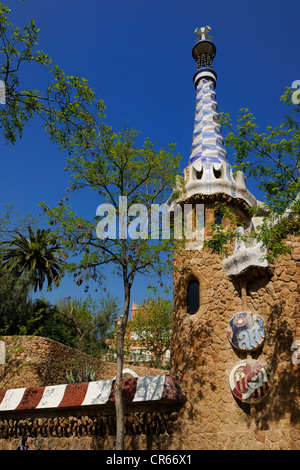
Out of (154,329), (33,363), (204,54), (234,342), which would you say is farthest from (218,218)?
(154,329)

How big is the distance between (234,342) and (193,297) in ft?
6.24

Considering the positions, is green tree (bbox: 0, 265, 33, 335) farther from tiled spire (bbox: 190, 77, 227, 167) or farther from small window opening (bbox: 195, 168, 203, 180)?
small window opening (bbox: 195, 168, 203, 180)

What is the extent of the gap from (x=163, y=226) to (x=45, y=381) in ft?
24.2

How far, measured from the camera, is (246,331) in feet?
28.6

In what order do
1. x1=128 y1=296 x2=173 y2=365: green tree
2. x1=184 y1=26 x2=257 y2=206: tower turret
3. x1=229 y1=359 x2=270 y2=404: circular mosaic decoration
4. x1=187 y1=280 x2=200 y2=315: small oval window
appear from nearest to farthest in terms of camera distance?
x1=229 y1=359 x2=270 y2=404: circular mosaic decoration < x1=187 y1=280 x2=200 y2=315: small oval window < x1=184 y1=26 x2=257 y2=206: tower turret < x1=128 y1=296 x2=173 y2=365: green tree

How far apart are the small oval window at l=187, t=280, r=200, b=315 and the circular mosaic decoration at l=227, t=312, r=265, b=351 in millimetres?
1409

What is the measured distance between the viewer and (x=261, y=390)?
8.07 m

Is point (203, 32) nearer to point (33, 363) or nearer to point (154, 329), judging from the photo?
point (33, 363)

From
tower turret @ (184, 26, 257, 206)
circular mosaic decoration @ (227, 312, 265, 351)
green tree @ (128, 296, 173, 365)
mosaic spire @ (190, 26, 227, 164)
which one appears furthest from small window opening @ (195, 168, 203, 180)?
green tree @ (128, 296, 173, 365)

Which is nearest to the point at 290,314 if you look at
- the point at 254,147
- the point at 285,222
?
the point at 285,222

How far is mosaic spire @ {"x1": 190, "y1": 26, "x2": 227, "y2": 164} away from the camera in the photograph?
488 inches

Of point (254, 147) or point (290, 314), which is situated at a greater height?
point (254, 147)

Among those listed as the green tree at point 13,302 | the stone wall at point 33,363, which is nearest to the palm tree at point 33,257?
the green tree at point 13,302

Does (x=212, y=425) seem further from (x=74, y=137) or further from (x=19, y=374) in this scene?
(x=19, y=374)
